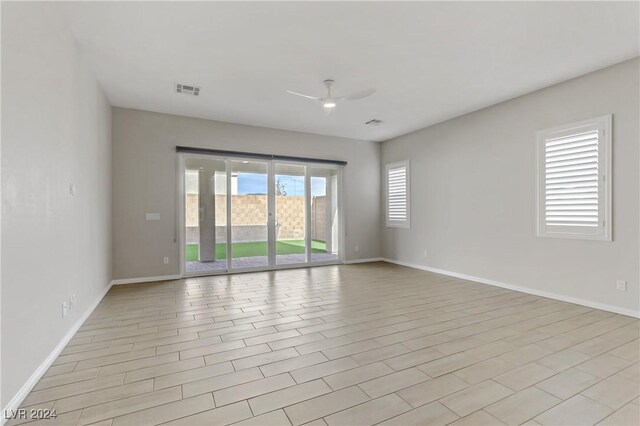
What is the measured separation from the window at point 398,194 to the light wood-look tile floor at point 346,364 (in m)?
2.88

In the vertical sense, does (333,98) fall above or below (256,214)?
above

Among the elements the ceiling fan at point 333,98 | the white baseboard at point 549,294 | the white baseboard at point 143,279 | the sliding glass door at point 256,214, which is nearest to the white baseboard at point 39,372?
the white baseboard at point 143,279

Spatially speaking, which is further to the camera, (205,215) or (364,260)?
(364,260)

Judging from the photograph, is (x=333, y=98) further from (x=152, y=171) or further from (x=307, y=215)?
(x=152, y=171)

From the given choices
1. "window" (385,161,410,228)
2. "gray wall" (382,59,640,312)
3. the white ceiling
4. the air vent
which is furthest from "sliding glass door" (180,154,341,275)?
"gray wall" (382,59,640,312)

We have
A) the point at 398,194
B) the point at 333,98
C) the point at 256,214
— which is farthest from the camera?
the point at 398,194

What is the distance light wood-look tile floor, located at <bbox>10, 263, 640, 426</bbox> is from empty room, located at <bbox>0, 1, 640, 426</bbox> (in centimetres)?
2

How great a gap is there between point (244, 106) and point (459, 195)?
4018mm

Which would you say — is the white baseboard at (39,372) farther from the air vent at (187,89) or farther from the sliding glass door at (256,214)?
the air vent at (187,89)

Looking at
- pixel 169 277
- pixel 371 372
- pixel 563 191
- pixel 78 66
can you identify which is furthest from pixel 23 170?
pixel 563 191

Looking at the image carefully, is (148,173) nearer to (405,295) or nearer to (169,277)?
(169,277)

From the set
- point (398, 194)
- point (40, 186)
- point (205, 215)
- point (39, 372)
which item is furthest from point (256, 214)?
point (39, 372)

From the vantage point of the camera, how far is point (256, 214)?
6305 mm

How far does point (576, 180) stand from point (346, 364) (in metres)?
3.74
